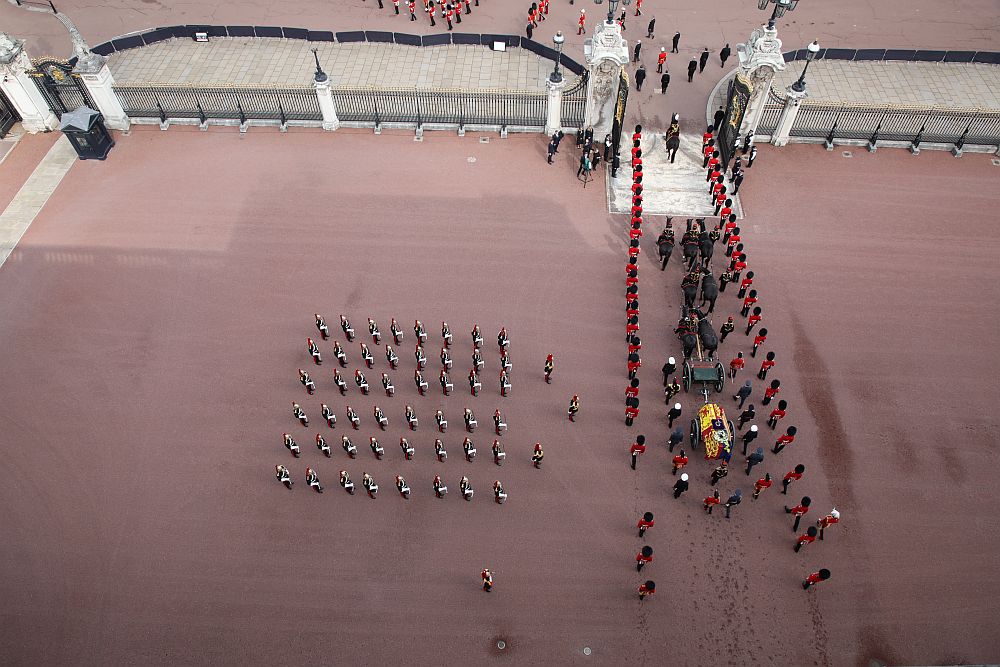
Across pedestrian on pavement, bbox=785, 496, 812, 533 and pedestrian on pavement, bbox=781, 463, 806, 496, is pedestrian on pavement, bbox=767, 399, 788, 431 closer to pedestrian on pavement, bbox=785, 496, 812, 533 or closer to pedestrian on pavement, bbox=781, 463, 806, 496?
pedestrian on pavement, bbox=781, 463, 806, 496

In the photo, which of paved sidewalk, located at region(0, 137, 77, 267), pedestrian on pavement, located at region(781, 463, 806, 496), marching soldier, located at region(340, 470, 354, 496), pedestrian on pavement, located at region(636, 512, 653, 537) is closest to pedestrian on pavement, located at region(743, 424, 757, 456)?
pedestrian on pavement, located at region(781, 463, 806, 496)

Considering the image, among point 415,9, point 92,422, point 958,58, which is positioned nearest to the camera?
point 92,422

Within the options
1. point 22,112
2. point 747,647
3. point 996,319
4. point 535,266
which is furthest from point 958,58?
point 22,112

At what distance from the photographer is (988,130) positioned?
25031 millimetres

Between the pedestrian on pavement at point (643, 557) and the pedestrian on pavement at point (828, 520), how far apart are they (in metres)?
3.79

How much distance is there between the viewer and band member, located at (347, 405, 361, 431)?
17891mm

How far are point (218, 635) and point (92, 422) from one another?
6.96 m

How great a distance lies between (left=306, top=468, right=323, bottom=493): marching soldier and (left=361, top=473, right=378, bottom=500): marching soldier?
101 cm

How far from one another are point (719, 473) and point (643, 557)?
298 cm

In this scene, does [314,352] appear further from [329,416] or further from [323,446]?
[323,446]

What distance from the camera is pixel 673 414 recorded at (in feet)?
58.0

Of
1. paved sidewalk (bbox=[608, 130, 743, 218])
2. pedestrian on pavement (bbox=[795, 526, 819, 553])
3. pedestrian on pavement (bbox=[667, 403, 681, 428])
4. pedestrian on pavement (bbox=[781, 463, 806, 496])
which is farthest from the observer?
paved sidewalk (bbox=[608, 130, 743, 218])

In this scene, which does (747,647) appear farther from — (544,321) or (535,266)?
(535,266)

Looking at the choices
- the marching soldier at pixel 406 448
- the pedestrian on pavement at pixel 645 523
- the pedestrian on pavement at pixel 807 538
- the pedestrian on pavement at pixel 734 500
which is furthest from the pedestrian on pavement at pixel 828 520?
the marching soldier at pixel 406 448
